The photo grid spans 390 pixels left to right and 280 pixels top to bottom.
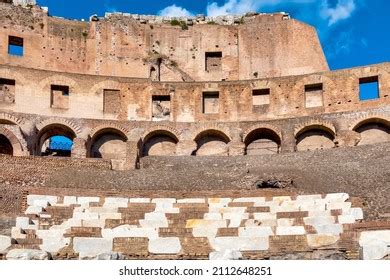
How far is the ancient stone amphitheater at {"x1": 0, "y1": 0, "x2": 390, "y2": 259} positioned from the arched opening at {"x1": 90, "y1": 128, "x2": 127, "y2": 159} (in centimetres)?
8

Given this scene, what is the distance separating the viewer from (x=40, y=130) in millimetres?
34594

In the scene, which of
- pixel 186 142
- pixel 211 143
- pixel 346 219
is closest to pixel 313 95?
pixel 211 143

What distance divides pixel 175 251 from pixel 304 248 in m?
2.15

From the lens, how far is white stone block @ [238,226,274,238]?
11.5 metres

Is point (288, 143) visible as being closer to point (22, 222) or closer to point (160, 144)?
point (160, 144)

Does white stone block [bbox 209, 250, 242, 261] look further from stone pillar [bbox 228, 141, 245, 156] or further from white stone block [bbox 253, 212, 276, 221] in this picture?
stone pillar [bbox 228, 141, 245, 156]

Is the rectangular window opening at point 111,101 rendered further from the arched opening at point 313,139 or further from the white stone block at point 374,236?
the white stone block at point 374,236

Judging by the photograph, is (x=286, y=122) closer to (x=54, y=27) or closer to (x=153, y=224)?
(x=54, y=27)

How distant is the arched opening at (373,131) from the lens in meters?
34.8

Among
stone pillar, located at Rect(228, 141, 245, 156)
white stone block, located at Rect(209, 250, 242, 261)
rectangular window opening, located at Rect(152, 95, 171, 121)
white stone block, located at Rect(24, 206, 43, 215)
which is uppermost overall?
rectangular window opening, located at Rect(152, 95, 171, 121)

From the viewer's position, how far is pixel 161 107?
3791 cm

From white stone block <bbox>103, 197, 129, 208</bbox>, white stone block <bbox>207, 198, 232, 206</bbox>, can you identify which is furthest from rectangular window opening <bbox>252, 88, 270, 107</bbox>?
white stone block <bbox>103, 197, 129, 208</bbox>

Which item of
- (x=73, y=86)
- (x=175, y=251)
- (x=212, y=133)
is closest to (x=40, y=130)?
(x=73, y=86)

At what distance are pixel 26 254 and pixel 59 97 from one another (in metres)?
28.9
